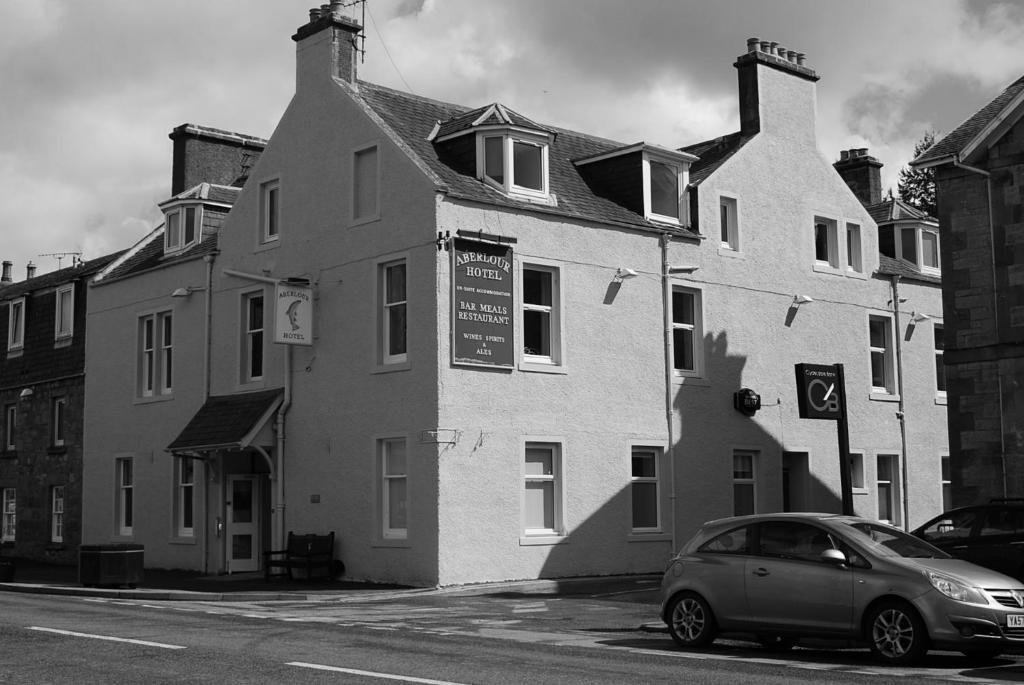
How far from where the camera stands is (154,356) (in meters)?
31.8

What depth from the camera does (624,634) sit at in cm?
1598

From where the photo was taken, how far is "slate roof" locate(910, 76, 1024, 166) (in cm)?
2267

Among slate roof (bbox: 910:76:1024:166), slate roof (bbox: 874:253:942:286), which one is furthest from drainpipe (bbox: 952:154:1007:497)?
slate roof (bbox: 874:253:942:286)

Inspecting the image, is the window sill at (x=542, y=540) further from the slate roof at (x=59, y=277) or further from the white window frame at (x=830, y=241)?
the slate roof at (x=59, y=277)

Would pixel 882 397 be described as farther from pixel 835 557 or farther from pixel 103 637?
pixel 103 637

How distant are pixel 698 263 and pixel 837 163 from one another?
1111 centimetres

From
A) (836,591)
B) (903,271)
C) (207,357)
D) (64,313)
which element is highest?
(903,271)

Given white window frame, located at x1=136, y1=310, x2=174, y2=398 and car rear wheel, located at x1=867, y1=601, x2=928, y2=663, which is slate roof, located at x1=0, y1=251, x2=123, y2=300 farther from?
car rear wheel, located at x1=867, y1=601, x2=928, y2=663

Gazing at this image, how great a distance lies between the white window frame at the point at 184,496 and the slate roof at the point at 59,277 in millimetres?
8543

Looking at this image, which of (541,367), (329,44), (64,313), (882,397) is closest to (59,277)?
(64,313)

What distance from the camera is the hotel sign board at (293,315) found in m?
25.7

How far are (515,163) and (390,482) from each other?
6.82 meters

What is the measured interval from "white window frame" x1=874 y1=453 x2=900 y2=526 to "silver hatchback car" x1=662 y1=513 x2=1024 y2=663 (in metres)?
17.2

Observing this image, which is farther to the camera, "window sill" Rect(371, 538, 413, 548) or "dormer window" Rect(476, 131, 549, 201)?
"dormer window" Rect(476, 131, 549, 201)
